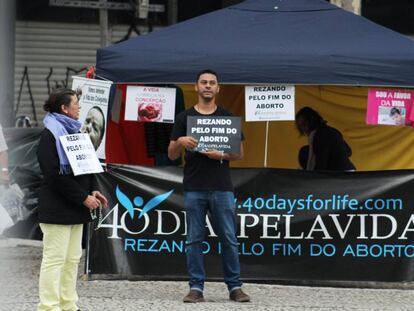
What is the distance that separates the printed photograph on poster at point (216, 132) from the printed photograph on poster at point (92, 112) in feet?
4.57

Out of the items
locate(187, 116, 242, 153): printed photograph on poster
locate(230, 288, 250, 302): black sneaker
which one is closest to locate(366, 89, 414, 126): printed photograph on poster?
locate(187, 116, 242, 153): printed photograph on poster

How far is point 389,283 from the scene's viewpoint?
877 cm

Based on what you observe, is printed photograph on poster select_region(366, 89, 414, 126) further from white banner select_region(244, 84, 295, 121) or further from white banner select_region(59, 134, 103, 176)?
white banner select_region(59, 134, 103, 176)

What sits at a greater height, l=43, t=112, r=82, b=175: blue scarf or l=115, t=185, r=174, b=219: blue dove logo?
l=43, t=112, r=82, b=175: blue scarf

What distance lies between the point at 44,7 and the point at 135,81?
23.1 ft

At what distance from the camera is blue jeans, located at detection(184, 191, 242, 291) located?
7.68 metres

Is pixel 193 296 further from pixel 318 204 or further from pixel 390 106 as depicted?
pixel 390 106

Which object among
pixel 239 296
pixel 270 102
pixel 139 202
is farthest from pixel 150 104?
pixel 239 296

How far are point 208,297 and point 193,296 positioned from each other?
0.33m

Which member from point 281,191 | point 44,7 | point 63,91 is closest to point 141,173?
point 281,191

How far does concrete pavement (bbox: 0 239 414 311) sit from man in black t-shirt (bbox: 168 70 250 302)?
0.75 feet

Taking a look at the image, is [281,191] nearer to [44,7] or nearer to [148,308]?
[148,308]

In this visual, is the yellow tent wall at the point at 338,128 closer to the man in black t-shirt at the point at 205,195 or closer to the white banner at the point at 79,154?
the man in black t-shirt at the point at 205,195

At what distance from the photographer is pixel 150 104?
886cm
